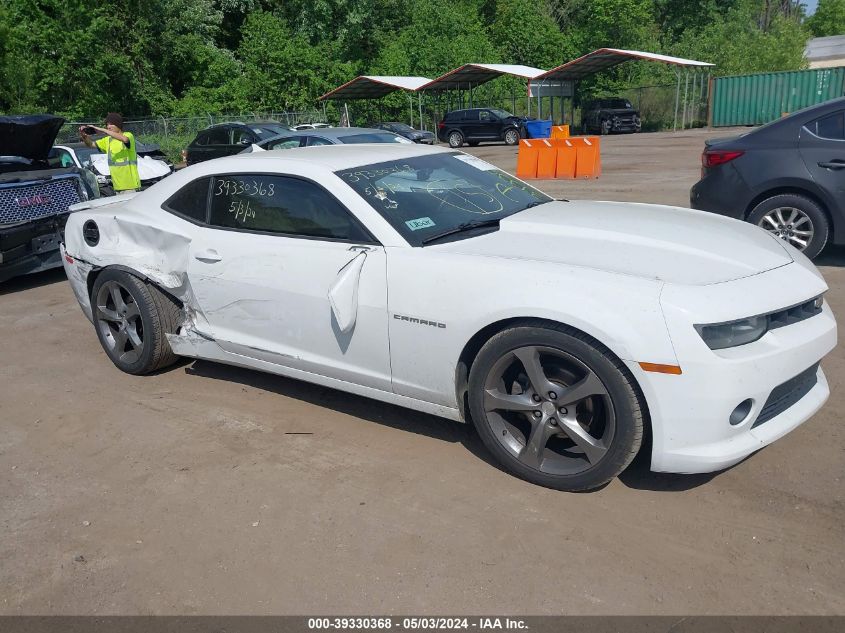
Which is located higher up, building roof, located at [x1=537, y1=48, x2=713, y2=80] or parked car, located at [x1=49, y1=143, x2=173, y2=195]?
building roof, located at [x1=537, y1=48, x2=713, y2=80]

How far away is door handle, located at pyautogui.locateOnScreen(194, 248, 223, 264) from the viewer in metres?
4.27

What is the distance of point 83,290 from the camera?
5262 millimetres

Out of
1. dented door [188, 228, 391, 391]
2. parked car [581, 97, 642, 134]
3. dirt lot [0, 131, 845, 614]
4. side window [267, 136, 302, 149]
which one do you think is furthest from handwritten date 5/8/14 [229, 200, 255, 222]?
parked car [581, 97, 642, 134]

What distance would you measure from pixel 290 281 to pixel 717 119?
1375 inches

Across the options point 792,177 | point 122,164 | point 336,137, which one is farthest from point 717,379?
point 336,137

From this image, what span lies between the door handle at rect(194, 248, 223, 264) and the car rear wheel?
91.4ft

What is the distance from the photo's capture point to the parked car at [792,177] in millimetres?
6426

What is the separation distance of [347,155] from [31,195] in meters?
5.09

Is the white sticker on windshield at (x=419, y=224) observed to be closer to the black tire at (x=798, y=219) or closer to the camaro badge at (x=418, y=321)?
the camaro badge at (x=418, y=321)

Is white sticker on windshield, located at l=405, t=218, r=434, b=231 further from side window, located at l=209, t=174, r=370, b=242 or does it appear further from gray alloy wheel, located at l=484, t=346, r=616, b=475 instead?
gray alloy wheel, located at l=484, t=346, r=616, b=475

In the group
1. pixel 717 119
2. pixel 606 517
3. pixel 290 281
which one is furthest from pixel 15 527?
pixel 717 119

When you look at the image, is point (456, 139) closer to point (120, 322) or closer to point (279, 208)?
point (120, 322)

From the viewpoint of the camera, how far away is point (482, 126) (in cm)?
3048

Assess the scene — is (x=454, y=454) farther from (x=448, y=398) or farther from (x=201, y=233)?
(x=201, y=233)
